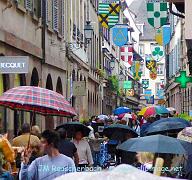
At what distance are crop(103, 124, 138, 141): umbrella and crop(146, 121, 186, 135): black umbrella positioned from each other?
2.70ft

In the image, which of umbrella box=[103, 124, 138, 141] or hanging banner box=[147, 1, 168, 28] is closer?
umbrella box=[103, 124, 138, 141]

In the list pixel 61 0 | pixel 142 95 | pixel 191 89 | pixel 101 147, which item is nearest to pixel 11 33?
pixel 101 147

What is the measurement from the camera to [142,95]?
103062 mm

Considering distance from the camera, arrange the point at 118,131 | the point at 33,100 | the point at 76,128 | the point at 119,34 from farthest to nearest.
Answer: the point at 119,34, the point at 118,131, the point at 76,128, the point at 33,100

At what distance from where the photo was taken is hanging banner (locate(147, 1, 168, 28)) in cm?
2347

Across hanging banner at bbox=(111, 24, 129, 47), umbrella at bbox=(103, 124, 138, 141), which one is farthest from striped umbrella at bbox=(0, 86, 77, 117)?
hanging banner at bbox=(111, 24, 129, 47)

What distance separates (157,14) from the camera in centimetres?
2391

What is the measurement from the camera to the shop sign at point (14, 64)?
1336 centimetres

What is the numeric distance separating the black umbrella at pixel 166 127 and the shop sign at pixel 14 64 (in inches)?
110

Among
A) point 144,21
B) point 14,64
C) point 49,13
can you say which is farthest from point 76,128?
point 144,21

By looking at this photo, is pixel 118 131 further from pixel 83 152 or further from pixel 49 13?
pixel 49 13

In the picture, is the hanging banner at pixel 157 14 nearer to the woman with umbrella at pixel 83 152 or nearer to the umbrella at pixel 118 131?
the umbrella at pixel 118 131

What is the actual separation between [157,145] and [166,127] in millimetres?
4891

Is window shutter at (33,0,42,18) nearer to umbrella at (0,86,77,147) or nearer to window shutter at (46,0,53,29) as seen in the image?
window shutter at (46,0,53,29)
